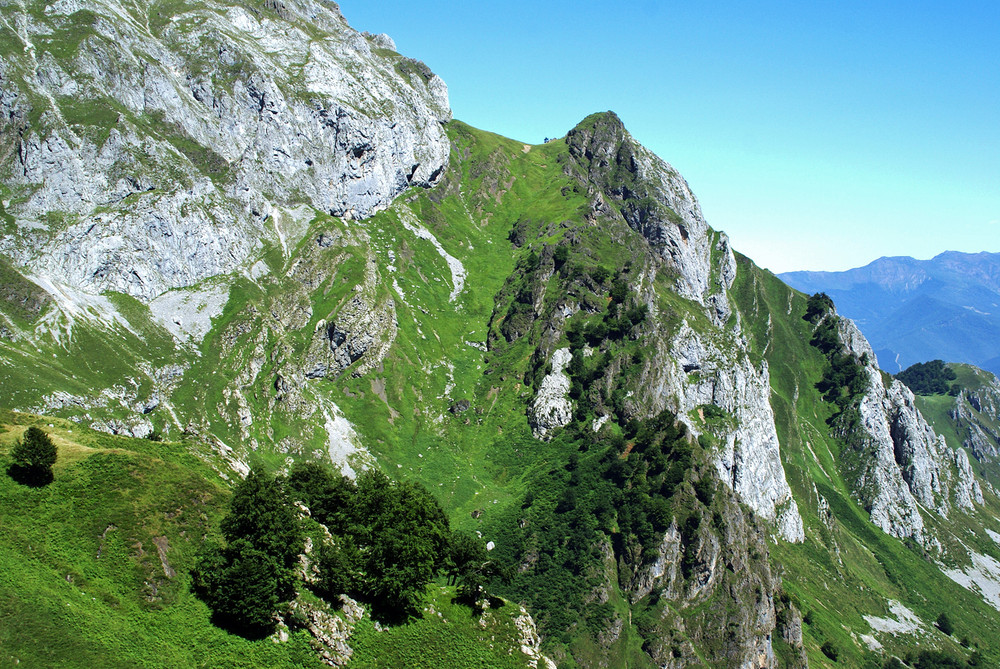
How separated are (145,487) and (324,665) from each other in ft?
72.8

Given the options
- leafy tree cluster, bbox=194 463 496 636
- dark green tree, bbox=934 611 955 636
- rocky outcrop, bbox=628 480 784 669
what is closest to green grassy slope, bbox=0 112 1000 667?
rocky outcrop, bbox=628 480 784 669

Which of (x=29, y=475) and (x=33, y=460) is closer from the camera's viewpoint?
(x=33, y=460)

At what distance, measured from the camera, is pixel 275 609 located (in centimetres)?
4988

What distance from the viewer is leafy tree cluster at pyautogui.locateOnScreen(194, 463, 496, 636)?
4881 cm

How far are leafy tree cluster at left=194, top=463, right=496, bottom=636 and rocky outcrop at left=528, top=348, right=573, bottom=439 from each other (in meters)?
97.6

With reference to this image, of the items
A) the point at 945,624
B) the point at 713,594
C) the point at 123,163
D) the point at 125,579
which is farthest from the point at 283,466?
the point at 945,624

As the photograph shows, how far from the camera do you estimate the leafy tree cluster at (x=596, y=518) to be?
131125 mm

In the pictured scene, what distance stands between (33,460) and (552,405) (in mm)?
134972

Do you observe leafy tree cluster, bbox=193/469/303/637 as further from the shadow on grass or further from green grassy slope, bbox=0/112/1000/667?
the shadow on grass

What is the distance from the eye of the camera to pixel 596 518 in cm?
14388

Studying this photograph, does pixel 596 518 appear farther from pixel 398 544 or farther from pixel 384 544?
pixel 384 544

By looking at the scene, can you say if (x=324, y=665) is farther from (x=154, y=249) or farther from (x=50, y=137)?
(x=50, y=137)

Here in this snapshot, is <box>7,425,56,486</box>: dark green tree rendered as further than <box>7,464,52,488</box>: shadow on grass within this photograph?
No

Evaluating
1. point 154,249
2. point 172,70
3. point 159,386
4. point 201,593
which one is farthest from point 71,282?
point 201,593
